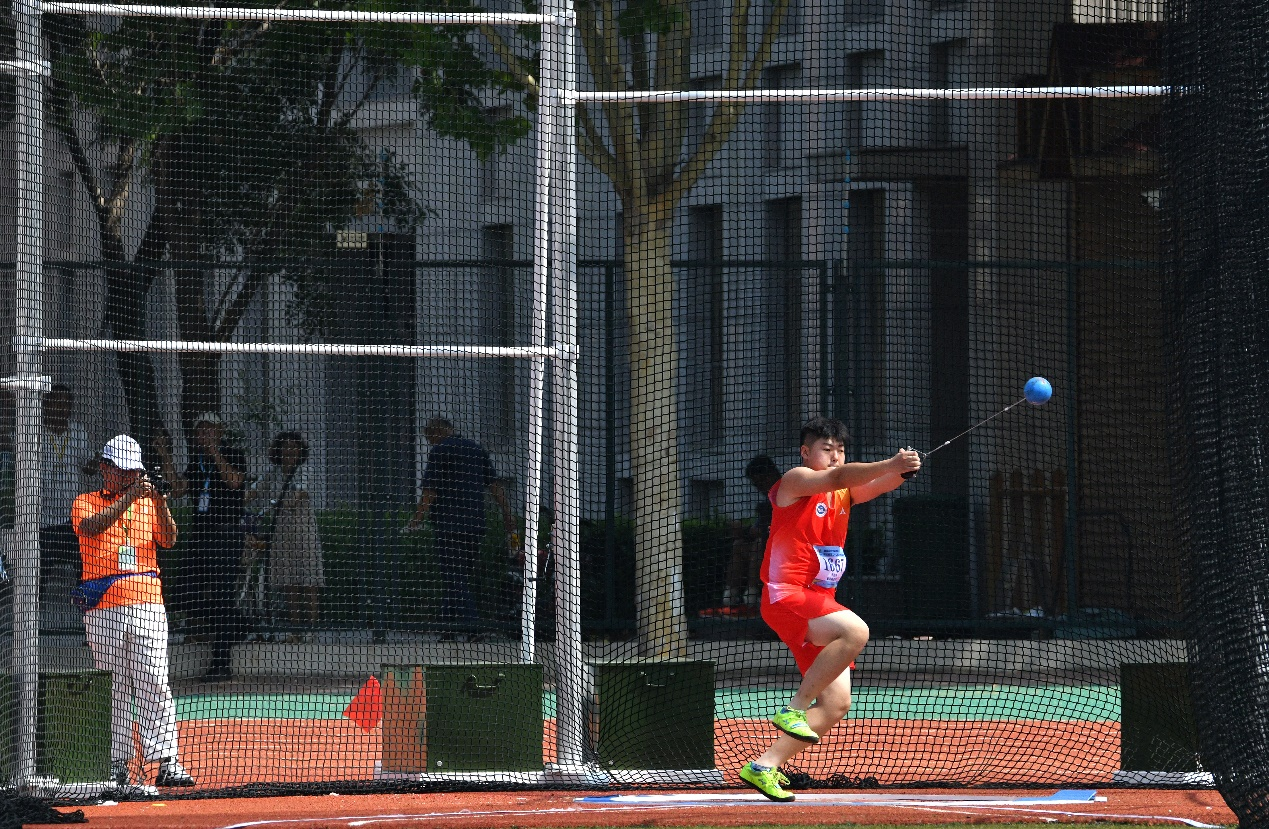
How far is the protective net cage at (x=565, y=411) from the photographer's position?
8812 millimetres

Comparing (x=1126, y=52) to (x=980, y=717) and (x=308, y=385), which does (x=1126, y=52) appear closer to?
(x=980, y=717)

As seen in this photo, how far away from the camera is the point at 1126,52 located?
1285cm

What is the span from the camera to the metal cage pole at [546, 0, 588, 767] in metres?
8.57

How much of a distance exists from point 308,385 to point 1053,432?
5.79 m

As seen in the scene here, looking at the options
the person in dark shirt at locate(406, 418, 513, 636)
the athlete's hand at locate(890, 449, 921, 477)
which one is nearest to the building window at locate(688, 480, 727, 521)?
the person in dark shirt at locate(406, 418, 513, 636)

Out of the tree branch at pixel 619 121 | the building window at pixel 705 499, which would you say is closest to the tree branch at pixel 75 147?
the tree branch at pixel 619 121

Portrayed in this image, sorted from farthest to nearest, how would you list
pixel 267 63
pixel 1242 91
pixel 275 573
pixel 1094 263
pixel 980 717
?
1. pixel 267 63
2. pixel 275 573
3. pixel 1094 263
4. pixel 980 717
5. pixel 1242 91

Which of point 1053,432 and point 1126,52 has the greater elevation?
point 1126,52

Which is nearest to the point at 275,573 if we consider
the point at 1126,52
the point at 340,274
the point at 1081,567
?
the point at 340,274

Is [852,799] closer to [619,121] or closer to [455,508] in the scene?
[455,508]

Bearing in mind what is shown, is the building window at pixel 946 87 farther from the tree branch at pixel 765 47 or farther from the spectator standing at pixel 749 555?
the spectator standing at pixel 749 555

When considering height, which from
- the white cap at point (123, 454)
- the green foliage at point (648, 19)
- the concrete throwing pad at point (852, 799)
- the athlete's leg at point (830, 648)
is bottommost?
the concrete throwing pad at point (852, 799)

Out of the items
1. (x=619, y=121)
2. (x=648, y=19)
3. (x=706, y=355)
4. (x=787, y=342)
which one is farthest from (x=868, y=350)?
(x=648, y=19)

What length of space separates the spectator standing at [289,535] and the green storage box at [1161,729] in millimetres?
6142
